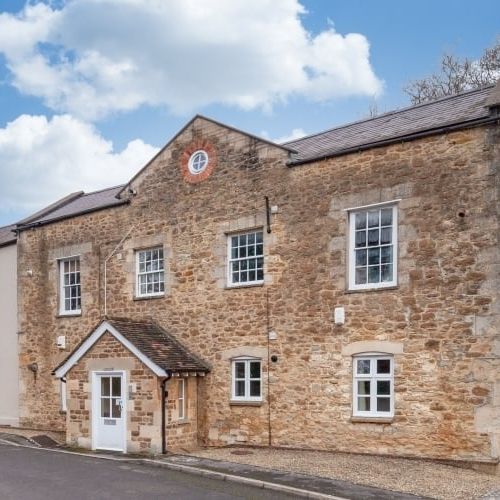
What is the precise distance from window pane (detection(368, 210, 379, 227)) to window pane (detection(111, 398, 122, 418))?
302 inches

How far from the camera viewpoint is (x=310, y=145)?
17344mm

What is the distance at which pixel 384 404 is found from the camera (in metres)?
14.5

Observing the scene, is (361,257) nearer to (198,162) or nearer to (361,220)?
(361,220)

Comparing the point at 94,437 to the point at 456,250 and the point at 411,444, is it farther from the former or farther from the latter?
the point at 456,250

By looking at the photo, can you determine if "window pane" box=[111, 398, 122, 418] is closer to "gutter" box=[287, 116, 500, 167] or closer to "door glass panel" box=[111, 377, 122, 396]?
"door glass panel" box=[111, 377, 122, 396]

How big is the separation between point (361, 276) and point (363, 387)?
244 centimetres

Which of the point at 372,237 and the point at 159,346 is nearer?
the point at 372,237

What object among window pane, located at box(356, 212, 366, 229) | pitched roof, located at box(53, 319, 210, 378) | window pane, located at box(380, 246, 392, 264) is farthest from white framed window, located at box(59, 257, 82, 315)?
window pane, located at box(380, 246, 392, 264)

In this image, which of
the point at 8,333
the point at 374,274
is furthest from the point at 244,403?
the point at 8,333

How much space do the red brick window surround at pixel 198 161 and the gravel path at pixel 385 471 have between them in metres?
7.13

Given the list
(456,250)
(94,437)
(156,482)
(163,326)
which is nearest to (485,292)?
(456,250)

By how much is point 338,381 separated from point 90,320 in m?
8.85

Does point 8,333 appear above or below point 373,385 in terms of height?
above

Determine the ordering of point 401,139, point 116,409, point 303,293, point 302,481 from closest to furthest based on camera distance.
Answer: point 302,481
point 401,139
point 303,293
point 116,409
